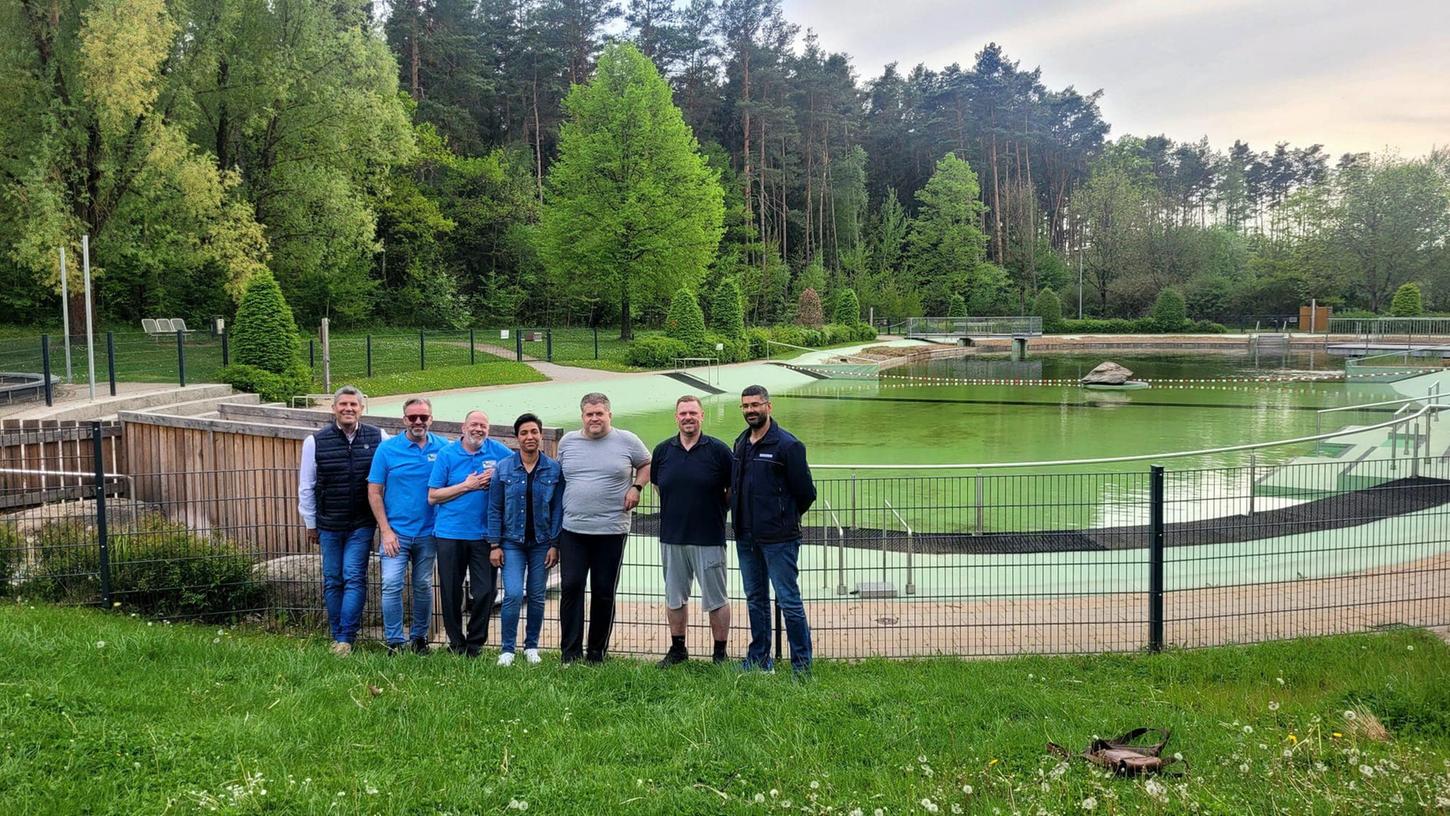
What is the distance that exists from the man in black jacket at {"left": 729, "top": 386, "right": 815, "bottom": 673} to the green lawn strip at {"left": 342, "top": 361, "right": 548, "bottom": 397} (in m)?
20.8

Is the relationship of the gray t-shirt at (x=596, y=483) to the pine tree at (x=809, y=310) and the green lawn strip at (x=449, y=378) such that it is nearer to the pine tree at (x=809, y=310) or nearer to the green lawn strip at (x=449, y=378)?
the green lawn strip at (x=449, y=378)

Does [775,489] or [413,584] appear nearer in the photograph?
[775,489]

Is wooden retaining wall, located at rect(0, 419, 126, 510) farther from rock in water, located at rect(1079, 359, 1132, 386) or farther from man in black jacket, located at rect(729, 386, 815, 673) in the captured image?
rock in water, located at rect(1079, 359, 1132, 386)

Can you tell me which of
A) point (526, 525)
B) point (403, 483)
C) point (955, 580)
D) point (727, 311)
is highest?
point (727, 311)

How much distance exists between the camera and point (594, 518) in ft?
18.2

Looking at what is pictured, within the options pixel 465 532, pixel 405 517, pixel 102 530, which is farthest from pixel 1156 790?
pixel 102 530

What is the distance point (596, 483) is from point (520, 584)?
84cm

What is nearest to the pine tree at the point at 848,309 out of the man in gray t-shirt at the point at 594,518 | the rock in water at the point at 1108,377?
the rock in water at the point at 1108,377

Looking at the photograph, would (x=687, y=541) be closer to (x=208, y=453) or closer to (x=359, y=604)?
(x=359, y=604)

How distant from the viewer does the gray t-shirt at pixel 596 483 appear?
5559mm

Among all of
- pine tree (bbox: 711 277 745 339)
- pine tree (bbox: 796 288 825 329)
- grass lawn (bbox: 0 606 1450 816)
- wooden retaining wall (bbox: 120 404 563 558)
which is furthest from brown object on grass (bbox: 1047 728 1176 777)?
pine tree (bbox: 796 288 825 329)

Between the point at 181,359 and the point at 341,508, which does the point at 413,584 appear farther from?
the point at 181,359

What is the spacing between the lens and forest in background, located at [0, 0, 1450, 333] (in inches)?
942

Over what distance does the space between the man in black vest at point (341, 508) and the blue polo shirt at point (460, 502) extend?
1.78 feet
